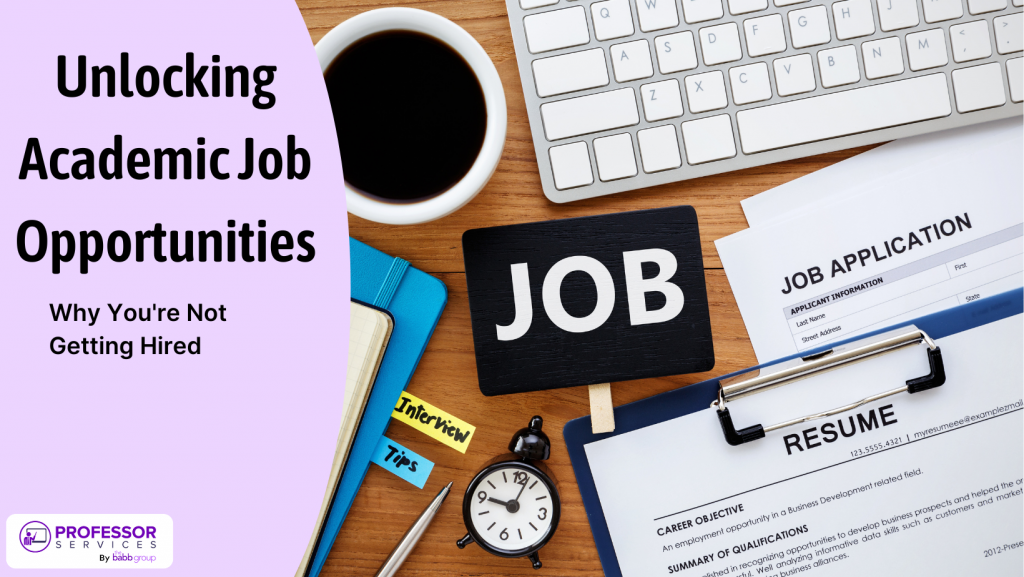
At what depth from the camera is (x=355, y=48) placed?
1.50ft

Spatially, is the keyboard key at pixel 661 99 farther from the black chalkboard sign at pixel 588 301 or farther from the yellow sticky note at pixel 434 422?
the yellow sticky note at pixel 434 422

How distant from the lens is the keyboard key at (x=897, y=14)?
54cm

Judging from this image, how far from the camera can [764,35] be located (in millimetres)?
537

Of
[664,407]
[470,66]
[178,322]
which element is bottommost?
[664,407]

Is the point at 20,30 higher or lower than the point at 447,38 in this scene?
higher

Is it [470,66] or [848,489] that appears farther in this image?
[848,489]

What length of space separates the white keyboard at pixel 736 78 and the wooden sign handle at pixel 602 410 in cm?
16

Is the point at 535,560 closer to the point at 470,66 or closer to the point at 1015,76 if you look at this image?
the point at 470,66

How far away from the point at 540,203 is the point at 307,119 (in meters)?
0.20

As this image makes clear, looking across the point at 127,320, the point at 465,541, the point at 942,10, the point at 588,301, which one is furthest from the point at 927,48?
the point at 127,320

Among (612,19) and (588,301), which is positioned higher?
(612,19)

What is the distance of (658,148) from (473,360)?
0.24m

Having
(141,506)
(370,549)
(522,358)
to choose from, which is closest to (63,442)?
(141,506)

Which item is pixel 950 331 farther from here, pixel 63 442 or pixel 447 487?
pixel 63 442
